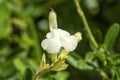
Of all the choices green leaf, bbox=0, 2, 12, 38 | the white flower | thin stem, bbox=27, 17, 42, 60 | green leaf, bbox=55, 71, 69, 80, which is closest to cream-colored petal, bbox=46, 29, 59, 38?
the white flower

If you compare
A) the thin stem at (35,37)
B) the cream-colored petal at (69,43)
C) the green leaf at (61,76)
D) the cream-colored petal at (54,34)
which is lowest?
the green leaf at (61,76)

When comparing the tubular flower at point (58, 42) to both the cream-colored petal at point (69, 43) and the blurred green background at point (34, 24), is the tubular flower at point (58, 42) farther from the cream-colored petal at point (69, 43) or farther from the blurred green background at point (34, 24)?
the blurred green background at point (34, 24)

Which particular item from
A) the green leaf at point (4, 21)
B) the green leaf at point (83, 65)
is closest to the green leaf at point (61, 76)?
the green leaf at point (83, 65)

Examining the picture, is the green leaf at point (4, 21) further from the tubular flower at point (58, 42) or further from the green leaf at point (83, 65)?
the tubular flower at point (58, 42)

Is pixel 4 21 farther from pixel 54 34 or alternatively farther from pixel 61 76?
pixel 54 34

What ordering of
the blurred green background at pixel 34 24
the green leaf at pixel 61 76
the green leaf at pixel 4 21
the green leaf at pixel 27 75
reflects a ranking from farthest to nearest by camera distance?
1. the green leaf at pixel 4 21
2. the blurred green background at pixel 34 24
3. the green leaf at pixel 61 76
4. the green leaf at pixel 27 75

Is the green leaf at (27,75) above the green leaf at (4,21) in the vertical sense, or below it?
below

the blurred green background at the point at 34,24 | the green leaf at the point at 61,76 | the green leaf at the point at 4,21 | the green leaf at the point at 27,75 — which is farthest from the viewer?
the green leaf at the point at 4,21

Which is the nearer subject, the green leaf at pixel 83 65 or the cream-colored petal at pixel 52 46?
the cream-colored petal at pixel 52 46
